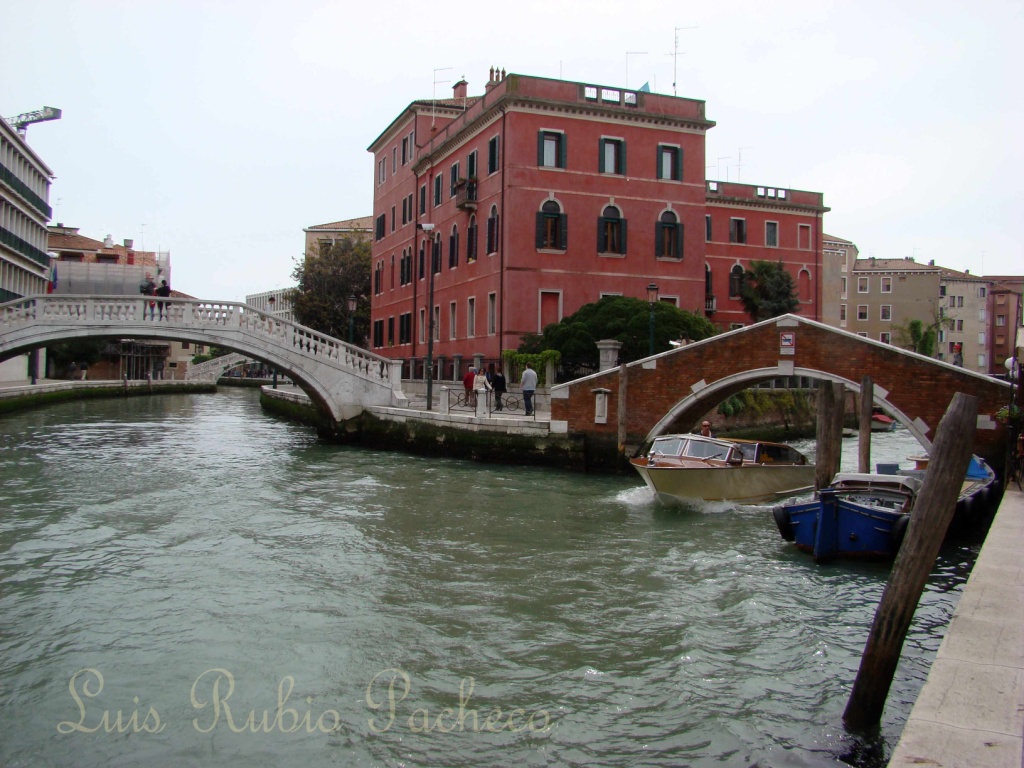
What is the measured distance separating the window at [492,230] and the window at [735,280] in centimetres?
1212

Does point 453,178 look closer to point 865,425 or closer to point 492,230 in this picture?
point 492,230

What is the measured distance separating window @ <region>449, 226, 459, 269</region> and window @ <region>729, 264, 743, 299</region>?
11.4 metres

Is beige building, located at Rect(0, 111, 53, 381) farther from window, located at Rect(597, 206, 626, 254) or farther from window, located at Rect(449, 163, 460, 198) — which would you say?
window, located at Rect(597, 206, 626, 254)

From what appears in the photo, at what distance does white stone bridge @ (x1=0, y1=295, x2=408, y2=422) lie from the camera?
64.2 feet

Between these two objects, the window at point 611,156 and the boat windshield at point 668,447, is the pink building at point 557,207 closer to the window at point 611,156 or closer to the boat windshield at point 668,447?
the window at point 611,156

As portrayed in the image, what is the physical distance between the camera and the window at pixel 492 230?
2466cm

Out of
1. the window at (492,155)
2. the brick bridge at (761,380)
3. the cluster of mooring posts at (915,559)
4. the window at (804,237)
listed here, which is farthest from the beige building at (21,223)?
the cluster of mooring posts at (915,559)

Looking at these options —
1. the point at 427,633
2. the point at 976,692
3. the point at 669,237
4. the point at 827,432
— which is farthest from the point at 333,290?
the point at 976,692

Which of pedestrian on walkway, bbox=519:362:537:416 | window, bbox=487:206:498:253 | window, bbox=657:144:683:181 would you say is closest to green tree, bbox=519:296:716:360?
pedestrian on walkway, bbox=519:362:537:416

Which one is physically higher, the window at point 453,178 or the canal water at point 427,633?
the window at point 453,178

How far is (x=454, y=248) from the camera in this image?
2778 cm

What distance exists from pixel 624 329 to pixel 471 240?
704 centimetres

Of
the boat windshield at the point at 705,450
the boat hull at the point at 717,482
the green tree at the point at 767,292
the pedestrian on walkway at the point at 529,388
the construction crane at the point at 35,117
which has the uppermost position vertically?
the construction crane at the point at 35,117

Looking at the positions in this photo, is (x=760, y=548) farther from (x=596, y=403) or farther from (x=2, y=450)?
(x=2, y=450)
